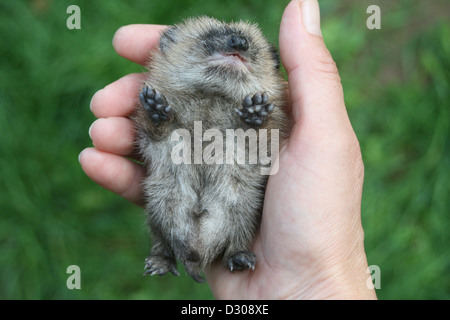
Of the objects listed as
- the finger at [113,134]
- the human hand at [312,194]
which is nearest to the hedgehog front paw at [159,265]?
the human hand at [312,194]

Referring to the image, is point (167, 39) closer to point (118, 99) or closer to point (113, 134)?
point (118, 99)

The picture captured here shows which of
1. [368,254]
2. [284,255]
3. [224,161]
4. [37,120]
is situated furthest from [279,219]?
[37,120]

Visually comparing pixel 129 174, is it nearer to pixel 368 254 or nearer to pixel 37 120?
pixel 37 120

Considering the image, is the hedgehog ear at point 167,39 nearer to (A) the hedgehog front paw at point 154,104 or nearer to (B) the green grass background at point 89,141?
(A) the hedgehog front paw at point 154,104

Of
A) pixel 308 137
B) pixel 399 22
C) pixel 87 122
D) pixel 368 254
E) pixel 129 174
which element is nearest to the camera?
pixel 308 137

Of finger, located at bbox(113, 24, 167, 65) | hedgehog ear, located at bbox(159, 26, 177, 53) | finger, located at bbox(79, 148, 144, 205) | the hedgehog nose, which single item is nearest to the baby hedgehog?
the hedgehog nose

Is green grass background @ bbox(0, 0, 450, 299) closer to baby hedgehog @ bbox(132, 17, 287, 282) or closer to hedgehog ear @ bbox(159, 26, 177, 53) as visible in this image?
baby hedgehog @ bbox(132, 17, 287, 282)

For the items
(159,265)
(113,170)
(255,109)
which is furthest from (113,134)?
(255,109)
